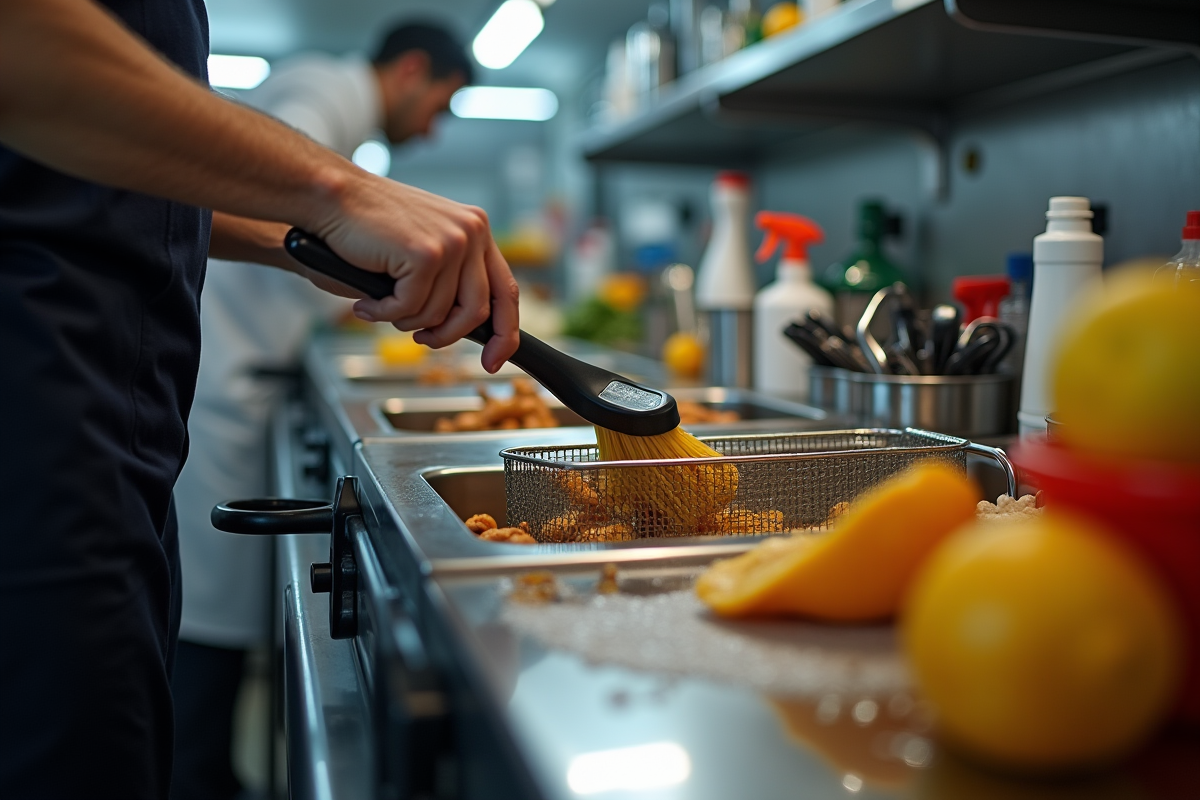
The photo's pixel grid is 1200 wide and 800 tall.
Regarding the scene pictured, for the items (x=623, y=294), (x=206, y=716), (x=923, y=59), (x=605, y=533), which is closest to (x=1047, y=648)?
(x=605, y=533)

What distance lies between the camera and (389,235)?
87cm

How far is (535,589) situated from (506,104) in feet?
19.4

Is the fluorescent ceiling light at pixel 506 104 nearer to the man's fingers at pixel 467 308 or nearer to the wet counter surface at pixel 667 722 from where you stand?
the man's fingers at pixel 467 308

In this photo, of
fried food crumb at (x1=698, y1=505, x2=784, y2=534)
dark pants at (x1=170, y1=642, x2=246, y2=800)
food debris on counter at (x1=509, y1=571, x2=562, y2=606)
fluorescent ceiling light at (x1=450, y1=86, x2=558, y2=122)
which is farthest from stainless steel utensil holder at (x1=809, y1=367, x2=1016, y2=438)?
fluorescent ceiling light at (x1=450, y1=86, x2=558, y2=122)

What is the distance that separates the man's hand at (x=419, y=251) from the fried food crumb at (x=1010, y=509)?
1.52 feet

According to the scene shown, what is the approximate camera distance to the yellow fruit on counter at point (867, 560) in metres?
0.59

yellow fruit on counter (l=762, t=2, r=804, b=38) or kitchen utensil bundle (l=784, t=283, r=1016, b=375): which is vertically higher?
yellow fruit on counter (l=762, t=2, r=804, b=38)

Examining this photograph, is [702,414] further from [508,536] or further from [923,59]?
[508,536]

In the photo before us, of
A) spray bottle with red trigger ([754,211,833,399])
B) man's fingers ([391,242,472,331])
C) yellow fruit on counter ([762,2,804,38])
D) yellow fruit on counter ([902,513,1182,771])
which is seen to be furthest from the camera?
yellow fruit on counter ([762,2,804,38])

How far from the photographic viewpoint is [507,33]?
4.64 m

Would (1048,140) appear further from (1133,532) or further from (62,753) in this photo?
(62,753)

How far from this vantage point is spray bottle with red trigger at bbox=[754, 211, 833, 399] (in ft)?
6.33

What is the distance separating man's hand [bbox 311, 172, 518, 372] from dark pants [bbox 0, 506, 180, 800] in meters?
0.31

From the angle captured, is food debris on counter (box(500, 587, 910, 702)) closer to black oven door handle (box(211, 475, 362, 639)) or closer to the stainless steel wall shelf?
black oven door handle (box(211, 475, 362, 639))
